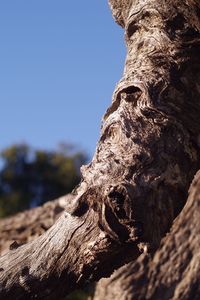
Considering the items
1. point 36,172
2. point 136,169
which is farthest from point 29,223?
point 36,172

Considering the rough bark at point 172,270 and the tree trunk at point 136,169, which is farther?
the rough bark at point 172,270

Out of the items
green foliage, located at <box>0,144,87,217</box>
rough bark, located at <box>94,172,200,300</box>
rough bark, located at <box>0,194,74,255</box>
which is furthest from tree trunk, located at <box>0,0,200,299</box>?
green foliage, located at <box>0,144,87,217</box>

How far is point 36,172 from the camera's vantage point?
62.4 feet

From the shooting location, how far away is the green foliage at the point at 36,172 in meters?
18.2

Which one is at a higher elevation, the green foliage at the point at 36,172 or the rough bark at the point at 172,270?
the green foliage at the point at 36,172

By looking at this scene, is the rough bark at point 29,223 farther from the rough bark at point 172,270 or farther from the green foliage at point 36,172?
the green foliage at point 36,172

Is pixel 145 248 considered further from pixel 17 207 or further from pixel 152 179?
pixel 17 207

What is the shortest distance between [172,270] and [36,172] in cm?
1371

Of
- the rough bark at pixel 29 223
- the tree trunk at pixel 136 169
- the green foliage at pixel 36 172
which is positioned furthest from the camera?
the green foliage at pixel 36 172

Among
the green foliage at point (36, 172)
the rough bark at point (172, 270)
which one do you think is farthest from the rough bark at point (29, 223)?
the green foliage at point (36, 172)

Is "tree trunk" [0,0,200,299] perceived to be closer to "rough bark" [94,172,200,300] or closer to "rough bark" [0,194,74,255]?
"rough bark" [94,172,200,300]

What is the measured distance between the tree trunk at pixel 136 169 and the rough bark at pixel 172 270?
2396mm

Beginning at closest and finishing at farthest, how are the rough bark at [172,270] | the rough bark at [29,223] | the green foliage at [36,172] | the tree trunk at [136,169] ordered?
the tree trunk at [136,169] → the rough bark at [172,270] → the rough bark at [29,223] → the green foliage at [36,172]

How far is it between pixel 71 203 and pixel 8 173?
16.6 metres
